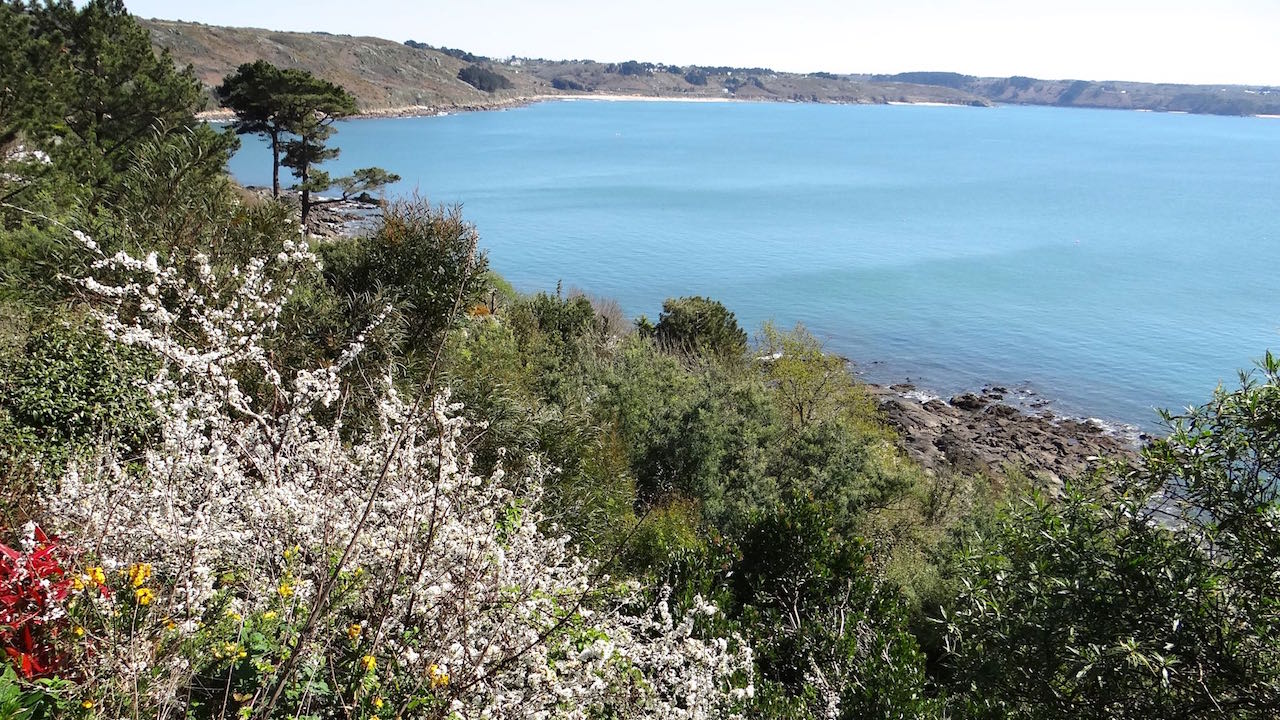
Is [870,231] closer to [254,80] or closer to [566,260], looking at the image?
[566,260]

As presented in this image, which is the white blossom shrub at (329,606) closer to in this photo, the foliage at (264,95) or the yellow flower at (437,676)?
the yellow flower at (437,676)

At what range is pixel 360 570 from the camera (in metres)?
4.87

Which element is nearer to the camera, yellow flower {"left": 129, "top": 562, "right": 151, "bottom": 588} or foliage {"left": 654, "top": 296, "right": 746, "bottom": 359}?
yellow flower {"left": 129, "top": 562, "right": 151, "bottom": 588}

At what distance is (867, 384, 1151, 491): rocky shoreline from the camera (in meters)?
30.0

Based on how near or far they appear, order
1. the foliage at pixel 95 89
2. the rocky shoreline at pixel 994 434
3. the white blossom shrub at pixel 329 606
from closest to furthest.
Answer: the white blossom shrub at pixel 329 606
the foliage at pixel 95 89
the rocky shoreline at pixel 994 434

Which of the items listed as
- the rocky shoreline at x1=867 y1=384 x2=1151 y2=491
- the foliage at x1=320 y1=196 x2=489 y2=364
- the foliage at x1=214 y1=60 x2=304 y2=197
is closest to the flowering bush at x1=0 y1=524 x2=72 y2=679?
the foliage at x1=320 y1=196 x2=489 y2=364

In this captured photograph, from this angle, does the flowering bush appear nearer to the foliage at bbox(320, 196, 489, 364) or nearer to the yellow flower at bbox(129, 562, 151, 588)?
the yellow flower at bbox(129, 562, 151, 588)

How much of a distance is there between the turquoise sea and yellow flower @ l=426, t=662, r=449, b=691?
36693 millimetres

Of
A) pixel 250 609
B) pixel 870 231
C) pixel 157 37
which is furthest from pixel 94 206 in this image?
pixel 157 37

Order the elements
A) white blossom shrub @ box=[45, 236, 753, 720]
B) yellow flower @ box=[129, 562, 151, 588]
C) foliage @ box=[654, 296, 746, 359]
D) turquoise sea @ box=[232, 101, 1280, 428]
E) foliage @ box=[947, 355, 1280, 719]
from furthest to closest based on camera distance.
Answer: turquoise sea @ box=[232, 101, 1280, 428] < foliage @ box=[654, 296, 746, 359] < foliage @ box=[947, 355, 1280, 719] < yellow flower @ box=[129, 562, 151, 588] < white blossom shrub @ box=[45, 236, 753, 720]

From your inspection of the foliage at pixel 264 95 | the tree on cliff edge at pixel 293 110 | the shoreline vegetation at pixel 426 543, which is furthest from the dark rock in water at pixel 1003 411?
the foliage at pixel 264 95

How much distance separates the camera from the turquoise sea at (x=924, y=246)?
137 feet

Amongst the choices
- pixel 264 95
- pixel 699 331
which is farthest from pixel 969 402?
pixel 264 95

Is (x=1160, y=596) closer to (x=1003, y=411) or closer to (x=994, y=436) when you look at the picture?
(x=994, y=436)
